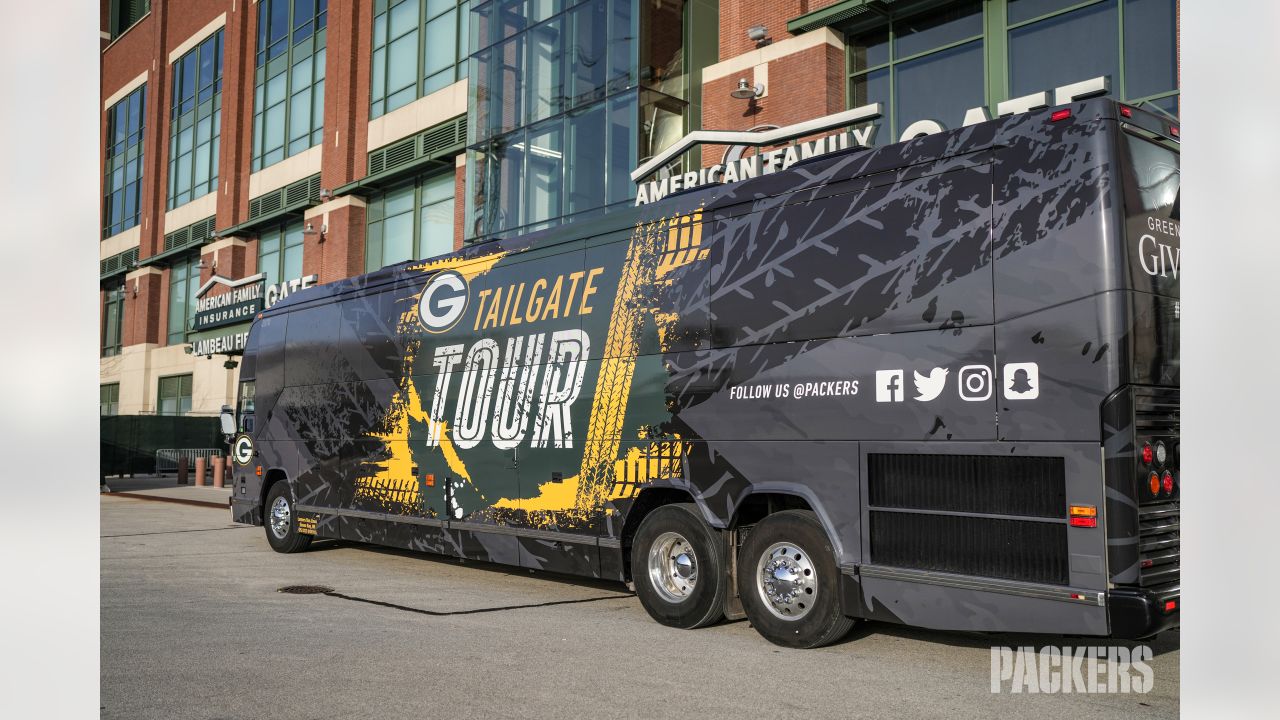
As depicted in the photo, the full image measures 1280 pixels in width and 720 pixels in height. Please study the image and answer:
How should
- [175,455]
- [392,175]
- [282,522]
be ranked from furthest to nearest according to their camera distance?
1. [175,455]
2. [392,175]
3. [282,522]

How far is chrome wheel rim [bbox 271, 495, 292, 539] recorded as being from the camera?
1466 cm

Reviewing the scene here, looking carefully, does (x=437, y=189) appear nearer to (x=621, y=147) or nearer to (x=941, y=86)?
(x=621, y=147)

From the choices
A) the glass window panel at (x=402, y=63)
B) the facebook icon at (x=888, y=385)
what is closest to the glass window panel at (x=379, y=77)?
the glass window panel at (x=402, y=63)

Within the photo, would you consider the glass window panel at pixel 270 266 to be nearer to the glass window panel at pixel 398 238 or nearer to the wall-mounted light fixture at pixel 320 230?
the wall-mounted light fixture at pixel 320 230

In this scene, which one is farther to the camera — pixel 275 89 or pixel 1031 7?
pixel 275 89

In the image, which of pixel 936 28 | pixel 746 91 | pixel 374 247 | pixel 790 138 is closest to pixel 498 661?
pixel 790 138

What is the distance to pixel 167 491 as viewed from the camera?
29.7 meters

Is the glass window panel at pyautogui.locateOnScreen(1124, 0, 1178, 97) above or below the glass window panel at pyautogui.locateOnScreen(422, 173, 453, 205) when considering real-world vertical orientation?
below

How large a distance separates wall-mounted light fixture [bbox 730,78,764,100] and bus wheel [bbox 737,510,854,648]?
12.5 m

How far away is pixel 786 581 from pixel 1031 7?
38.4 ft

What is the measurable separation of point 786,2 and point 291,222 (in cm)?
2161

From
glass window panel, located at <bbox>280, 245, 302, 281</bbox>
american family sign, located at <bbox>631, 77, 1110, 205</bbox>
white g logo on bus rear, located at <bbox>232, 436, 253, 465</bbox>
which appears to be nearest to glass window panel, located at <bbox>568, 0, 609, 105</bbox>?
american family sign, located at <bbox>631, 77, 1110, 205</bbox>

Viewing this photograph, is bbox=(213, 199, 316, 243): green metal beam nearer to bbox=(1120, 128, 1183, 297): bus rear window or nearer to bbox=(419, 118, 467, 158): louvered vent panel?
bbox=(419, 118, 467, 158): louvered vent panel
